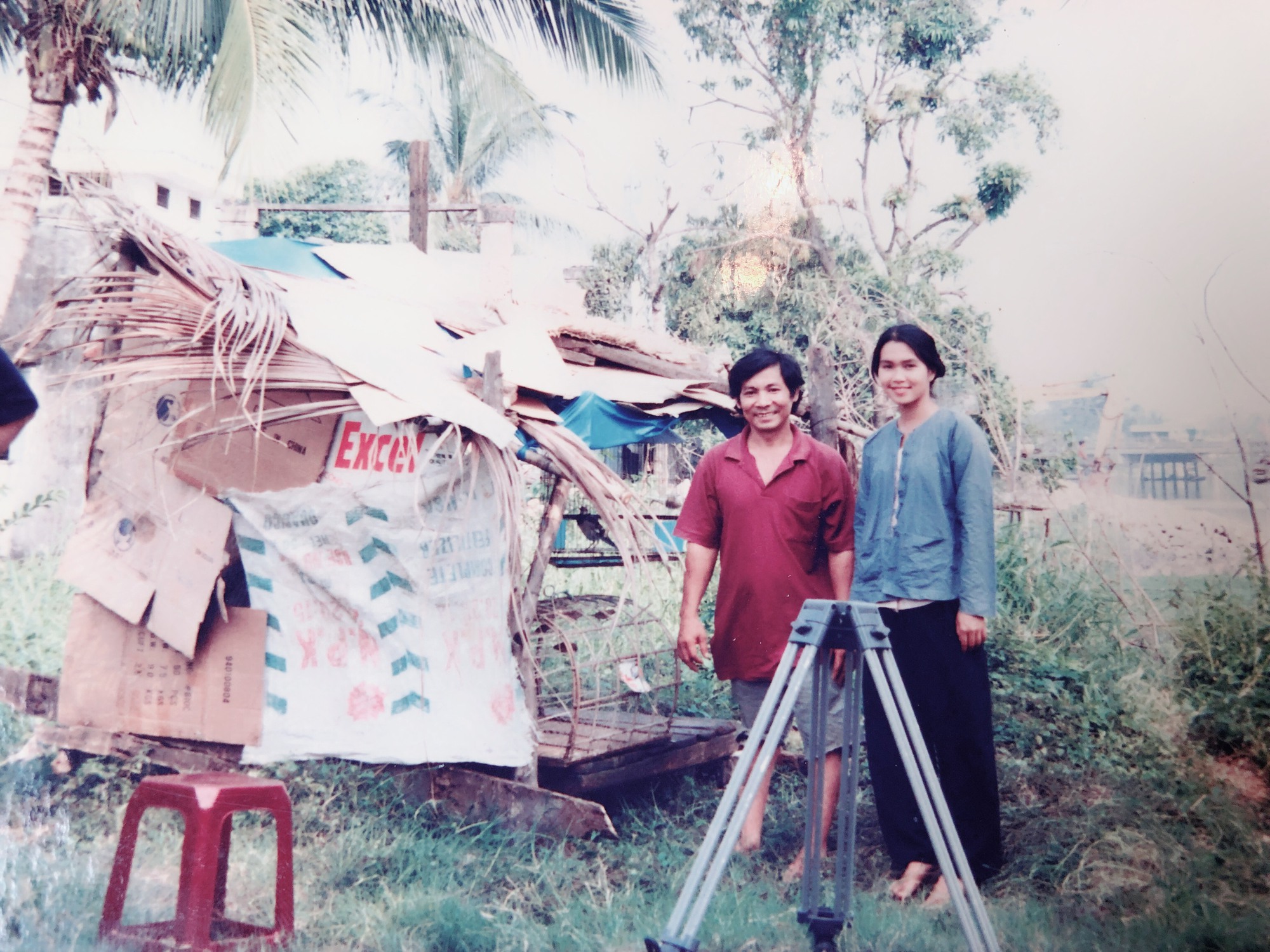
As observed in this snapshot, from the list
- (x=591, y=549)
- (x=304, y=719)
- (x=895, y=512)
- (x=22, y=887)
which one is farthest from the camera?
(x=591, y=549)

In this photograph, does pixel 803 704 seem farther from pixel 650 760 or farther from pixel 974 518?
pixel 650 760

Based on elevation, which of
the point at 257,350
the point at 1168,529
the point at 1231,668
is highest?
the point at 257,350

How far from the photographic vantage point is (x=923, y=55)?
3.72m

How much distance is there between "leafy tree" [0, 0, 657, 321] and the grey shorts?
241cm

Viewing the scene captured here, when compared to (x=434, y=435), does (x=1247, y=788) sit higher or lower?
lower

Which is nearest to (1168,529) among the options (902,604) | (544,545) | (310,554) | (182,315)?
(902,604)

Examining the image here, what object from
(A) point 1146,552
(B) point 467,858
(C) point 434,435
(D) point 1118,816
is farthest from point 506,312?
(D) point 1118,816

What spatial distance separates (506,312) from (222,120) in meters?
1.38

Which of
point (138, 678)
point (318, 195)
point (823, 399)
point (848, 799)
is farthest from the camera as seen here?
point (318, 195)

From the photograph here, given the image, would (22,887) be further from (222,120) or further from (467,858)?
(222,120)

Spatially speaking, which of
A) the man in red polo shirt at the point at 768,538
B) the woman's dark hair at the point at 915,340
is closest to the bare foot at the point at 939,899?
the man in red polo shirt at the point at 768,538

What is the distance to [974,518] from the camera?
118 inches

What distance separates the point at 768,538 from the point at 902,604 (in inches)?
19.3

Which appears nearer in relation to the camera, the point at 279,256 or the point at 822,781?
the point at 822,781
